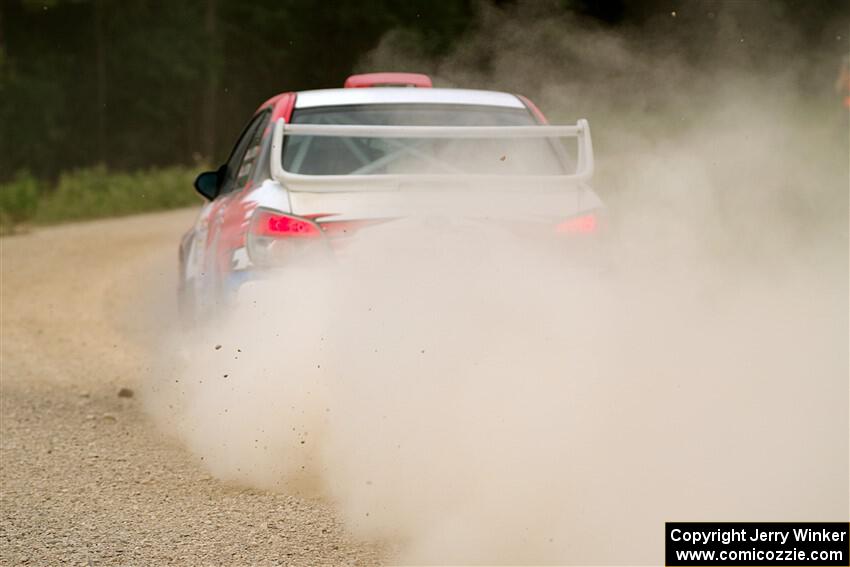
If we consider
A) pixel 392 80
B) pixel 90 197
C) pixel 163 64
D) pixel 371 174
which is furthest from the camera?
pixel 163 64

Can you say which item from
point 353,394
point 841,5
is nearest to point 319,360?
point 353,394

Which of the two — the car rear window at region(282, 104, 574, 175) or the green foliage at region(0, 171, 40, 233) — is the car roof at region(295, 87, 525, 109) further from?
the green foliage at region(0, 171, 40, 233)

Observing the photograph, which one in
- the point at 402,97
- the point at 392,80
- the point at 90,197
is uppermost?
the point at 90,197

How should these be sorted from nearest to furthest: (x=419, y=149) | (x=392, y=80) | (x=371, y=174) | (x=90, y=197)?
(x=371, y=174)
(x=419, y=149)
(x=392, y=80)
(x=90, y=197)

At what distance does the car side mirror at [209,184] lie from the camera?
807 cm

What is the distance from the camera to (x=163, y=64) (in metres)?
46.8

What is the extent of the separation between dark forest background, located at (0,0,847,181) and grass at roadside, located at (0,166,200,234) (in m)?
12.4

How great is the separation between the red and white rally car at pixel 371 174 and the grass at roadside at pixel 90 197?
40.8 ft

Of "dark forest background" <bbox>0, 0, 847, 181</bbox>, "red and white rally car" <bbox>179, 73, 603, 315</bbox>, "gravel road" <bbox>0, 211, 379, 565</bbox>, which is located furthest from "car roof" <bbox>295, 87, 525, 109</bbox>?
"dark forest background" <bbox>0, 0, 847, 181</bbox>

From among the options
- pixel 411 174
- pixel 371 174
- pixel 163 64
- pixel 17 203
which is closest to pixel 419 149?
pixel 371 174

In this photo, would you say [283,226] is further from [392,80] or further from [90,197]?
[90,197]

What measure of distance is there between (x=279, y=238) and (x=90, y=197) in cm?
2098

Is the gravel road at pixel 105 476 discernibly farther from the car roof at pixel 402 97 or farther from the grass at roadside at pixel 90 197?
the grass at roadside at pixel 90 197

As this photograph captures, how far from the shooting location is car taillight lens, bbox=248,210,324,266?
5980 mm
